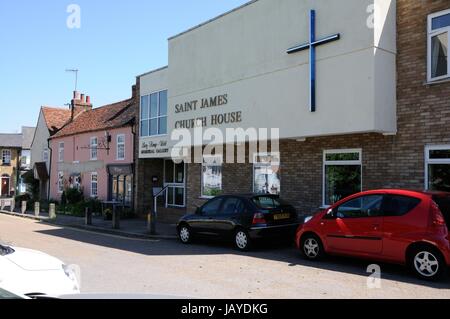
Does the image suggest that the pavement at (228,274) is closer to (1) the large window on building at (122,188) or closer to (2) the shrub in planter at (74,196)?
(1) the large window on building at (122,188)

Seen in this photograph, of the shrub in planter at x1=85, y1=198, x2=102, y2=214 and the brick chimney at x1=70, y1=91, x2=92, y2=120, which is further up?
the brick chimney at x1=70, y1=91, x2=92, y2=120

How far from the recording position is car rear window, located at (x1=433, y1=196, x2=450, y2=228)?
25.4 ft

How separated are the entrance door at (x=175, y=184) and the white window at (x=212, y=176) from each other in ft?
8.76

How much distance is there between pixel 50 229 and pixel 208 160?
6.99 meters

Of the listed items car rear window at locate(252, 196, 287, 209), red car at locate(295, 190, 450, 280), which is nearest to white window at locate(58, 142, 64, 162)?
car rear window at locate(252, 196, 287, 209)

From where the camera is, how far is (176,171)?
21.4 meters

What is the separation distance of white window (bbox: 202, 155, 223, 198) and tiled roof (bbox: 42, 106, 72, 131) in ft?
67.5

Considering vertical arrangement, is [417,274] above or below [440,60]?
below

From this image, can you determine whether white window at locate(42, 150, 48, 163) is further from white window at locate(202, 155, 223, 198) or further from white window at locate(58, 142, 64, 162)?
white window at locate(202, 155, 223, 198)

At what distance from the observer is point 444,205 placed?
7.88 meters

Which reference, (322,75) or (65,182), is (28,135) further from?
(322,75)

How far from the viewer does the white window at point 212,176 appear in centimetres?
1714

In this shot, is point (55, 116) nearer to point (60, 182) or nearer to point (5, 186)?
point (60, 182)
